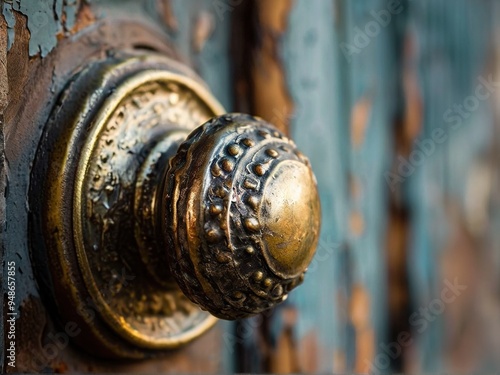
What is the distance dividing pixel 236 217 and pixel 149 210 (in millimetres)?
79

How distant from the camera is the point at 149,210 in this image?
1.47 ft

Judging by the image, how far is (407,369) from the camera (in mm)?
804

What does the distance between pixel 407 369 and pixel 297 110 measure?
1.25 feet

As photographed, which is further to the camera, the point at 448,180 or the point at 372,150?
the point at 448,180

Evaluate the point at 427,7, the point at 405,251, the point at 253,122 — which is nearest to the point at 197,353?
the point at 253,122

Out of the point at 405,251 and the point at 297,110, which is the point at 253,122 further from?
the point at 405,251

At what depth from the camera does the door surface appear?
42cm

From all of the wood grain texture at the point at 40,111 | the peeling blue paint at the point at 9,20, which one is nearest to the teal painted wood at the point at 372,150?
the wood grain texture at the point at 40,111

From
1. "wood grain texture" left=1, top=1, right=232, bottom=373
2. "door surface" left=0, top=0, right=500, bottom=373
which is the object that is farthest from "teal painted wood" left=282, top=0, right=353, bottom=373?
"wood grain texture" left=1, top=1, right=232, bottom=373

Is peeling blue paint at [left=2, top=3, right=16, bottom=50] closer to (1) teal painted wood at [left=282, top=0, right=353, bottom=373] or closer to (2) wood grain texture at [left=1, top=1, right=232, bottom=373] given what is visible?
(2) wood grain texture at [left=1, top=1, right=232, bottom=373]

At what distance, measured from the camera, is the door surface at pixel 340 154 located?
42cm

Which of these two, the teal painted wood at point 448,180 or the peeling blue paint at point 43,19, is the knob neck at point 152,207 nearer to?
the peeling blue paint at point 43,19

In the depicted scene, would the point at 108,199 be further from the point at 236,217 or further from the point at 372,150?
the point at 372,150

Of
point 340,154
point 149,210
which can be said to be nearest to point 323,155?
point 340,154
